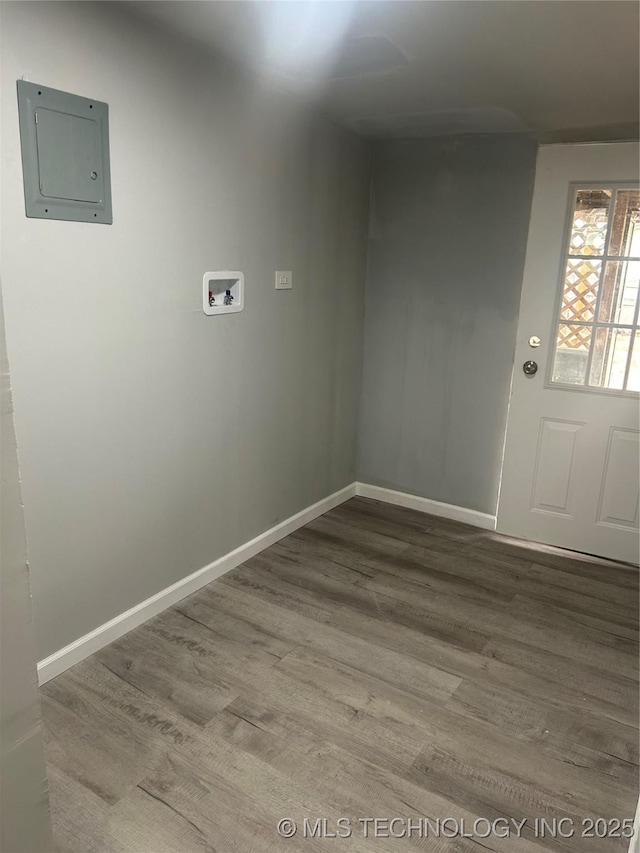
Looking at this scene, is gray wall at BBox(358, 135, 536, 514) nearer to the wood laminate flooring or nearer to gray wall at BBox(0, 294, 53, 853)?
the wood laminate flooring

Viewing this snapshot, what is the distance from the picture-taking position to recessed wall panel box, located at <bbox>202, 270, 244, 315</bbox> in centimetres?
250

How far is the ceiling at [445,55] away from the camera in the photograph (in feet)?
5.88

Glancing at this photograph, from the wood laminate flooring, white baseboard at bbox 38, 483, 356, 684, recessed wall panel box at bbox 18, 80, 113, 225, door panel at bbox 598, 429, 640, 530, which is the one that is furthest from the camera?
door panel at bbox 598, 429, 640, 530

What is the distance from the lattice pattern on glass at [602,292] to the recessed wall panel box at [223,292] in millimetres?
1618

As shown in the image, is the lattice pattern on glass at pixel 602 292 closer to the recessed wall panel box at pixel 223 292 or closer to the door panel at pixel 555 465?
the door panel at pixel 555 465

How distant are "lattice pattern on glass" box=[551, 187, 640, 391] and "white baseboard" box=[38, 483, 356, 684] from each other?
1.63 metres

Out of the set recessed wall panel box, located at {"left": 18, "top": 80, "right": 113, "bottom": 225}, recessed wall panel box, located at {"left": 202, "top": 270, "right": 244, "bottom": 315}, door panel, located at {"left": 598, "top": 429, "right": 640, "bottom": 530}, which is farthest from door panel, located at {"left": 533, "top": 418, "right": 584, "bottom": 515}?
recessed wall panel box, located at {"left": 18, "top": 80, "right": 113, "bottom": 225}

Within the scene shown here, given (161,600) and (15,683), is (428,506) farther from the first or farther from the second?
(15,683)

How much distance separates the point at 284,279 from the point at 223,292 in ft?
1.37

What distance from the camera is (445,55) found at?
211cm

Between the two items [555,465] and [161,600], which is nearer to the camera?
[161,600]

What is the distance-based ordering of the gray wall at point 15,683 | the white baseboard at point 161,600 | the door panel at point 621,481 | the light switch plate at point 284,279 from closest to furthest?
the gray wall at point 15,683, the white baseboard at point 161,600, the light switch plate at point 284,279, the door panel at point 621,481

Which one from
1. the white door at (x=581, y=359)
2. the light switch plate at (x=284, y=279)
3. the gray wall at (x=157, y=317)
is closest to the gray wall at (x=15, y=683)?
the gray wall at (x=157, y=317)

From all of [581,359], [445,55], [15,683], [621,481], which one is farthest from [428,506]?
[15,683]
